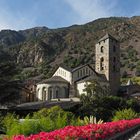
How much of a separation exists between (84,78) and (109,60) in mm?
8334

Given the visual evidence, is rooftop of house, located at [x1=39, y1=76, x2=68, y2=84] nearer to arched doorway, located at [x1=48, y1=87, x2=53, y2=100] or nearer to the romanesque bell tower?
arched doorway, located at [x1=48, y1=87, x2=53, y2=100]

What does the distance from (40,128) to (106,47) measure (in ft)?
245

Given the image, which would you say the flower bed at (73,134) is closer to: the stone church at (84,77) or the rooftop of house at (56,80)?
the stone church at (84,77)

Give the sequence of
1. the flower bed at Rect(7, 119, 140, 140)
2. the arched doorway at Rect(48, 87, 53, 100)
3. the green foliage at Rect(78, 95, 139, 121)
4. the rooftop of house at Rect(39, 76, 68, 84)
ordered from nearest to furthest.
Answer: the flower bed at Rect(7, 119, 140, 140) < the green foliage at Rect(78, 95, 139, 121) < the arched doorway at Rect(48, 87, 53, 100) < the rooftop of house at Rect(39, 76, 68, 84)

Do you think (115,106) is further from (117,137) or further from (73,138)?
(73,138)

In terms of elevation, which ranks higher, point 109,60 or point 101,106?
point 109,60

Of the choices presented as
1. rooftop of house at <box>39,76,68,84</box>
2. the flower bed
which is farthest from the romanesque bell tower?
the flower bed

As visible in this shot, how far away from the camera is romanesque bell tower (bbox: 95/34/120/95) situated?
92.1 metres

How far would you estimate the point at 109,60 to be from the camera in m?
92.6

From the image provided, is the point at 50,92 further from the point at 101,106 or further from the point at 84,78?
the point at 101,106

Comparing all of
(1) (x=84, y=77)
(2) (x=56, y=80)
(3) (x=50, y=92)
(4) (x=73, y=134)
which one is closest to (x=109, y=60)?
(1) (x=84, y=77)

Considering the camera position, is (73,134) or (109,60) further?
(109,60)

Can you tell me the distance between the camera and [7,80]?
55094mm

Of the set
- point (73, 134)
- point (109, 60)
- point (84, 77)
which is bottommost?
point (73, 134)
